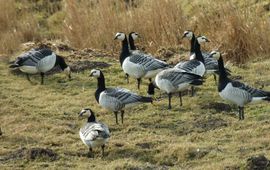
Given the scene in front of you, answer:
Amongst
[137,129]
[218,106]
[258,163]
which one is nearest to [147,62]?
[218,106]

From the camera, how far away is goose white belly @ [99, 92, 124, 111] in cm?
1291

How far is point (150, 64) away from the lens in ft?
50.0

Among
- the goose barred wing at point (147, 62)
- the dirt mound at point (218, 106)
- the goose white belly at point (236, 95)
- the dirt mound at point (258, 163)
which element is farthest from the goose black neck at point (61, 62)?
the dirt mound at point (258, 163)

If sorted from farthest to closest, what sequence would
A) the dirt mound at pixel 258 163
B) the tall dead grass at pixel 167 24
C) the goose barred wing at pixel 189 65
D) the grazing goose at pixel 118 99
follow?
the tall dead grass at pixel 167 24, the goose barred wing at pixel 189 65, the grazing goose at pixel 118 99, the dirt mound at pixel 258 163

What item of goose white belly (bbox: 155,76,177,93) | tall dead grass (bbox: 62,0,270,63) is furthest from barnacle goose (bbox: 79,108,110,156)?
tall dead grass (bbox: 62,0,270,63)

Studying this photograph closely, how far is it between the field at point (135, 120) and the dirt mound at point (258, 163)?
0.07 feet

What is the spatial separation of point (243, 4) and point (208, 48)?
2983 millimetres

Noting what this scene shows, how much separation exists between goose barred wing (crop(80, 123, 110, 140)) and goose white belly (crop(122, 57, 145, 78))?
4.11 meters

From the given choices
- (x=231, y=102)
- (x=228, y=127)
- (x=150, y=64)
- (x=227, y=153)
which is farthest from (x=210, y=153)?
(x=150, y=64)

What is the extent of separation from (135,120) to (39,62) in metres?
4.11

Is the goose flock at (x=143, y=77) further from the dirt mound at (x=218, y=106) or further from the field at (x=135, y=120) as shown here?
the dirt mound at (x=218, y=106)

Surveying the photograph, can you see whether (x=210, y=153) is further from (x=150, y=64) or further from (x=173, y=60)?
(x=173, y=60)

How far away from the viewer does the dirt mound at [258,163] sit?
9820 millimetres

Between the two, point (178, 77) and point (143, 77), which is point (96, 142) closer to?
point (178, 77)
